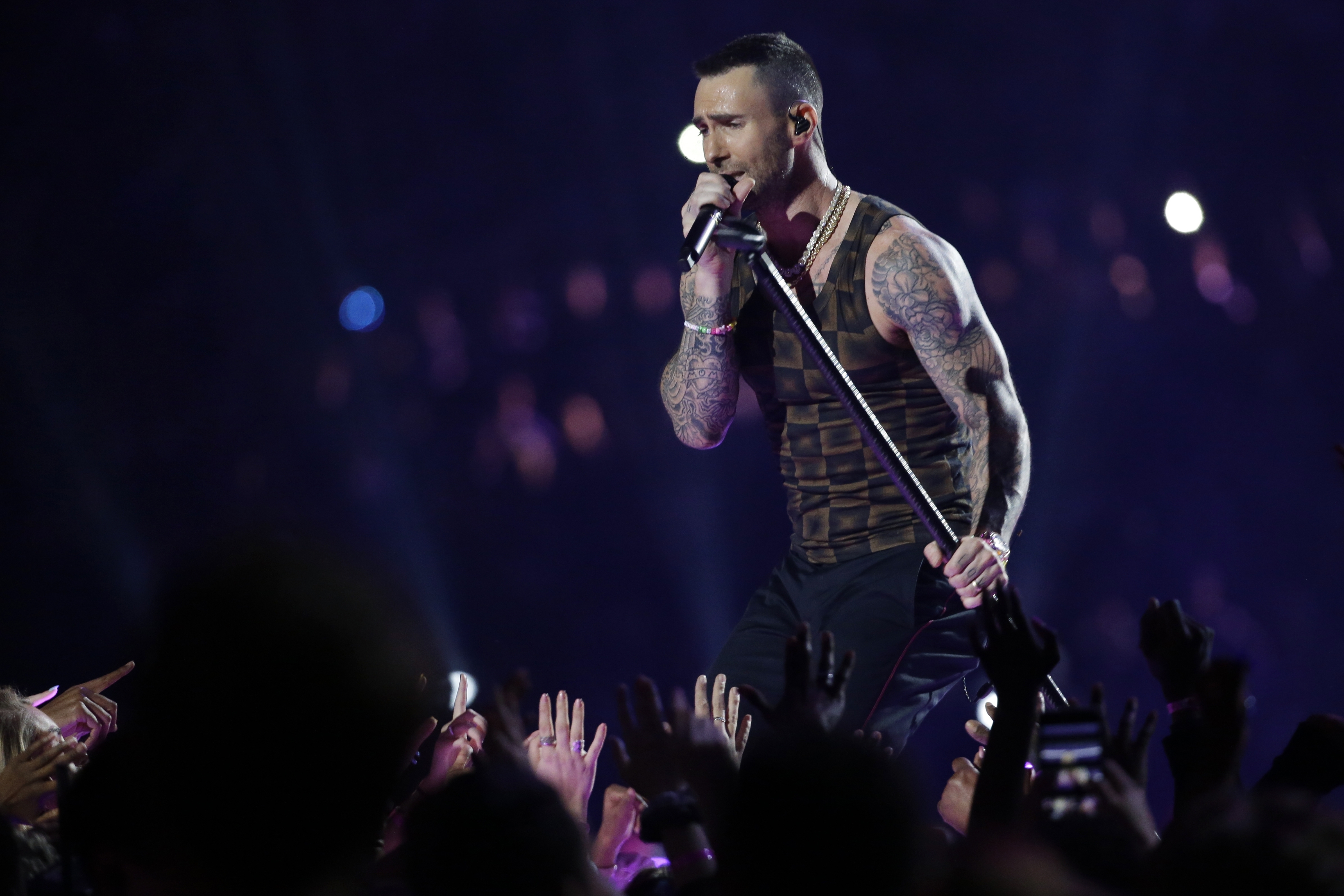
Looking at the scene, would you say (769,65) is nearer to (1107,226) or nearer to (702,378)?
(702,378)

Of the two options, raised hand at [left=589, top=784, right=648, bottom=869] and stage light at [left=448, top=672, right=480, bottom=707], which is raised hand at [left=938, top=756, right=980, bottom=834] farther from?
stage light at [left=448, top=672, right=480, bottom=707]

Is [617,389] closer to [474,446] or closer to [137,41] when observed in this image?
[474,446]

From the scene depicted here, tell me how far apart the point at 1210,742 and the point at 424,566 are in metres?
3.90

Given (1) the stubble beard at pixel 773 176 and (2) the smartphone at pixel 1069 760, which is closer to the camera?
(2) the smartphone at pixel 1069 760

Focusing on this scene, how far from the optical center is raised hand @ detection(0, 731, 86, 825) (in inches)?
88.0

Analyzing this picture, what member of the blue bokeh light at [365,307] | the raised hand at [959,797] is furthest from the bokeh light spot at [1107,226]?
the blue bokeh light at [365,307]

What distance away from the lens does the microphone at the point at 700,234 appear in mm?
2738

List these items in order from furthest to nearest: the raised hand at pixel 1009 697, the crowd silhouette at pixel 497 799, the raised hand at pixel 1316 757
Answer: the raised hand at pixel 1316 757, the raised hand at pixel 1009 697, the crowd silhouette at pixel 497 799

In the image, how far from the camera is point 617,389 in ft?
16.3

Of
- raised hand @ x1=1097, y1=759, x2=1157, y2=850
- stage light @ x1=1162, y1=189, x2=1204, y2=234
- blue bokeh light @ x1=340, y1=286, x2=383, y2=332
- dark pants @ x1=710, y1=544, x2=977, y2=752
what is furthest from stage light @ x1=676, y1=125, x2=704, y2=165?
raised hand @ x1=1097, y1=759, x2=1157, y2=850

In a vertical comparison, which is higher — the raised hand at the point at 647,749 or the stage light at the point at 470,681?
the raised hand at the point at 647,749

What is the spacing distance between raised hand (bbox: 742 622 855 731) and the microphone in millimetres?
1315

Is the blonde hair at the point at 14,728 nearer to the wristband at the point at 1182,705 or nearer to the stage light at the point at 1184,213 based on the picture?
the wristband at the point at 1182,705

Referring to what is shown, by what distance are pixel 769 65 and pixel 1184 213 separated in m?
2.35
